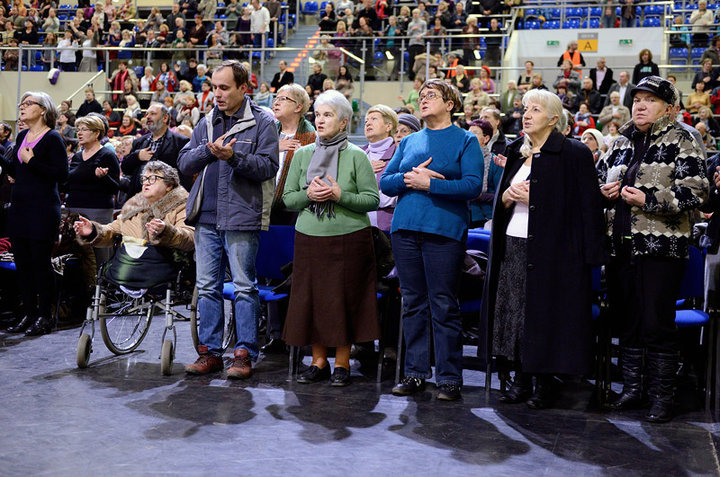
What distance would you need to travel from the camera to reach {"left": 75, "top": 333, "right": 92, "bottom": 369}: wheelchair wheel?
457cm

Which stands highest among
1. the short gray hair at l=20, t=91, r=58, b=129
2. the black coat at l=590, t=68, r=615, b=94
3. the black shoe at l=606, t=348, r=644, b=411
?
the black coat at l=590, t=68, r=615, b=94

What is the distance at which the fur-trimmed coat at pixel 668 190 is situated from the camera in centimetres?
381

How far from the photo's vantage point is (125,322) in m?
5.57

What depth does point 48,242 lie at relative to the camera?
18.2 feet

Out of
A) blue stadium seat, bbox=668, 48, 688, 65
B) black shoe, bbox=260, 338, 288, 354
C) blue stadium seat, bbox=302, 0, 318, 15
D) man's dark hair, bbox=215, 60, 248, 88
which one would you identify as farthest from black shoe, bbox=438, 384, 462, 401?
blue stadium seat, bbox=302, 0, 318, 15

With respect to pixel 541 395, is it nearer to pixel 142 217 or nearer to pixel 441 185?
pixel 441 185

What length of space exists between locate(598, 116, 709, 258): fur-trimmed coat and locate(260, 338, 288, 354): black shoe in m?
2.32

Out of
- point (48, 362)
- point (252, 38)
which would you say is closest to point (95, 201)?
point (48, 362)

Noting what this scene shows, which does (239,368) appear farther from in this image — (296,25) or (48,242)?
(296,25)

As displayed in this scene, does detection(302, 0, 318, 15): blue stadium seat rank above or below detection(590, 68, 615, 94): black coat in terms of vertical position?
above

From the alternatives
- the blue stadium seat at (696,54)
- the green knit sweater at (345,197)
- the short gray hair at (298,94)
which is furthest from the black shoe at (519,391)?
the blue stadium seat at (696,54)

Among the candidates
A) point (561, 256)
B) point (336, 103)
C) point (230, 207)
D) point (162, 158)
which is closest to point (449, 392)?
point (561, 256)

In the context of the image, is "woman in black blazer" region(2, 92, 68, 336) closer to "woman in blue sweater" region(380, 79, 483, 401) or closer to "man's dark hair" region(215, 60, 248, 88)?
"man's dark hair" region(215, 60, 248, 88)

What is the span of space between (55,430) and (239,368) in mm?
1133
